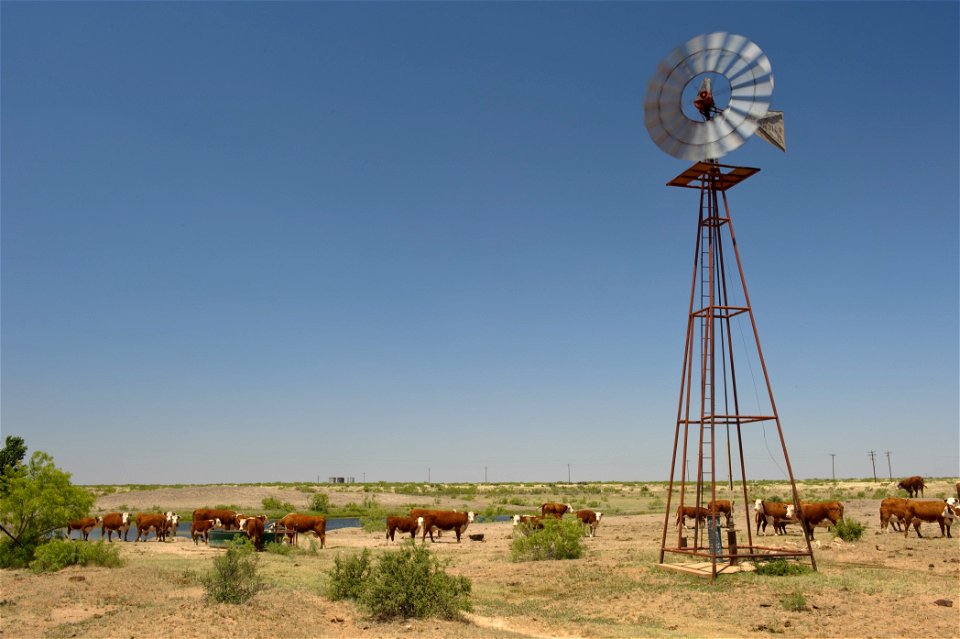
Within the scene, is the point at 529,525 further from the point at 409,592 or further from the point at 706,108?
the point at 706,108

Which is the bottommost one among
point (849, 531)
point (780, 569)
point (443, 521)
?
point (443, 521)

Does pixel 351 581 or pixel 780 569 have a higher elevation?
pixel 351 581

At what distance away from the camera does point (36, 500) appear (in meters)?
22.7

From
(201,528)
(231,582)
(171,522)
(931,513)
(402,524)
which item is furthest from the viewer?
(171,522)

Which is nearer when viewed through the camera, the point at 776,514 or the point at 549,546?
the point at 549,546

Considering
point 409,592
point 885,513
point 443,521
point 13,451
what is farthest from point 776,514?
point 13,451

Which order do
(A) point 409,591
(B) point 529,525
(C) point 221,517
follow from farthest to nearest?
(C) point 221,517 < (B) point 529,525 < (A) point 409,591

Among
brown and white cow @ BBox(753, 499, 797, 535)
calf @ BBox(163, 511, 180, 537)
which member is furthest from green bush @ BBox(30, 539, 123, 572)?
brown and white cow @ BBox(753, 499, 797, 535)

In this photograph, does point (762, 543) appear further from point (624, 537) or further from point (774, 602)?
point (774, 602)

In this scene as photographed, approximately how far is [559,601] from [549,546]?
22.1ft

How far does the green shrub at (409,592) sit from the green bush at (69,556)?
439 inches

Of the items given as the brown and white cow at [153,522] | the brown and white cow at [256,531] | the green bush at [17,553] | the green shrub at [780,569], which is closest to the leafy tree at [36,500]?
the green bush at [17,553]

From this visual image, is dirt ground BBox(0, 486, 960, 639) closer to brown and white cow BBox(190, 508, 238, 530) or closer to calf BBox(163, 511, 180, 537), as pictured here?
brown and white cow BBox(190, 508, 238, 530)

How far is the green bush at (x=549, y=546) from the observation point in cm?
2512
